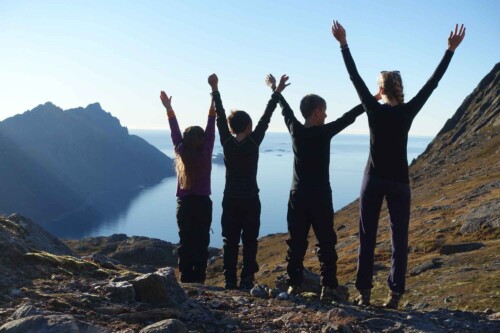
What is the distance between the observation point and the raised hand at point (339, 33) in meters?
8.88

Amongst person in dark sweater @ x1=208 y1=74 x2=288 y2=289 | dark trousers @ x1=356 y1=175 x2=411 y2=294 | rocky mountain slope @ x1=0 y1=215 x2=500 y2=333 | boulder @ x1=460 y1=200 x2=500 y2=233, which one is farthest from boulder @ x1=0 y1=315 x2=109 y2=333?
boulder @ x1=460 y1=200 x2=500 y2=233

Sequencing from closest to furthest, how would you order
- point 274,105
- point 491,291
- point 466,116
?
point 274,105, point 491,291, point 466,116

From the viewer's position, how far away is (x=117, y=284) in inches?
337

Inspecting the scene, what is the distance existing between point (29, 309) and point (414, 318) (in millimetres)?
6151

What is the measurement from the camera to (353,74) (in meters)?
8.78

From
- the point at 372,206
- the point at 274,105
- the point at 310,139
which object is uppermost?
the point at 274,105

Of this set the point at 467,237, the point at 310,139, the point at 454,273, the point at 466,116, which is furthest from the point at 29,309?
the point at 466,116

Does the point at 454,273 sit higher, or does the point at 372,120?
the point at 372,120

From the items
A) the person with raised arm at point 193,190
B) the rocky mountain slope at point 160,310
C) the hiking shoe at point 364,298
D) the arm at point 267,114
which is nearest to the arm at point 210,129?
the person with raised arm at point 193,190

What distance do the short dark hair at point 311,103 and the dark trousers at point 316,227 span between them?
5.23 ft

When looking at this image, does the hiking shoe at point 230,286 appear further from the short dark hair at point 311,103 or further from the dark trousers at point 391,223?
the short dark hair at point 311,103

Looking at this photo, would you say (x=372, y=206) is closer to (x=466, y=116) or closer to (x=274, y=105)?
(x=274, y=105)

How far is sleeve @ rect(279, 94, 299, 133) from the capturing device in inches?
378

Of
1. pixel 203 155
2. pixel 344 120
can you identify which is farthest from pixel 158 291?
pixel 344 120
